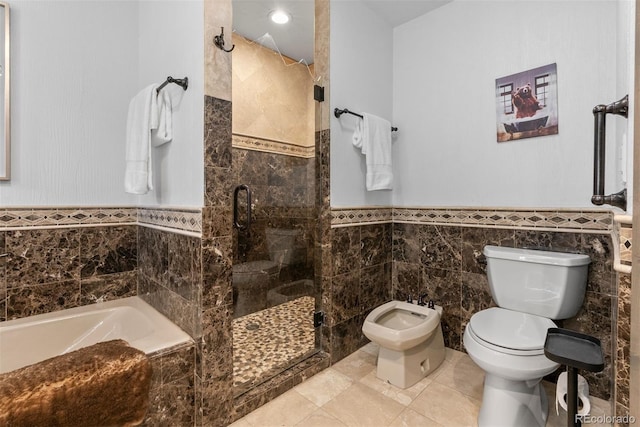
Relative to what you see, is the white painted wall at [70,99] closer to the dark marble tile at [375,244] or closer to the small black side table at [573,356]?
the dark marble tile at [375,244]

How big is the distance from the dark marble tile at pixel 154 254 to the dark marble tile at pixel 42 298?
1.28 feet

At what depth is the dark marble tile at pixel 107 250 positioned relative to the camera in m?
2.00

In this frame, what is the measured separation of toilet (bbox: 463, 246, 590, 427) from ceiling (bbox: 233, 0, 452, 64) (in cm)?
188

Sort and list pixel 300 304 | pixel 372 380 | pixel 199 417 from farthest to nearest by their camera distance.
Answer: pixel 300 304 → pixel 372 380 → pixel 199 417

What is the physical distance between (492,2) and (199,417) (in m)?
3.08

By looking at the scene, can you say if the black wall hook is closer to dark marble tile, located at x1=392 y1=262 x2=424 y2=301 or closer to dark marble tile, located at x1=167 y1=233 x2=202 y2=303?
dark marble tile, located at x1=167 y1=233 x2=202 y2=303

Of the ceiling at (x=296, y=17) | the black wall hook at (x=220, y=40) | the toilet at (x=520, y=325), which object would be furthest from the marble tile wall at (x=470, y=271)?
the black wall hook at (x=220, y=40)

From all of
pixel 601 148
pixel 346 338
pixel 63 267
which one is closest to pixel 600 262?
pixel 601 148

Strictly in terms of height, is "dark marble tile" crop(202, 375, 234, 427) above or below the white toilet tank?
below

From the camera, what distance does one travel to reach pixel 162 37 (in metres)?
1.89

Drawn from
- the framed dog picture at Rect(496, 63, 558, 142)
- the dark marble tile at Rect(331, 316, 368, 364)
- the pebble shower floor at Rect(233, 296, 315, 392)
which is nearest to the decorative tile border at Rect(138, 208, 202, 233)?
the pebble shower floor at Rect(233, 296, 315, 392)

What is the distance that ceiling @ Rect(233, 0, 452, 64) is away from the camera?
2.35m

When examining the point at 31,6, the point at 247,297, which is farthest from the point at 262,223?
the point at 31,6

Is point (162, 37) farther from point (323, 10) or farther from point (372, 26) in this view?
point (372, 26)
